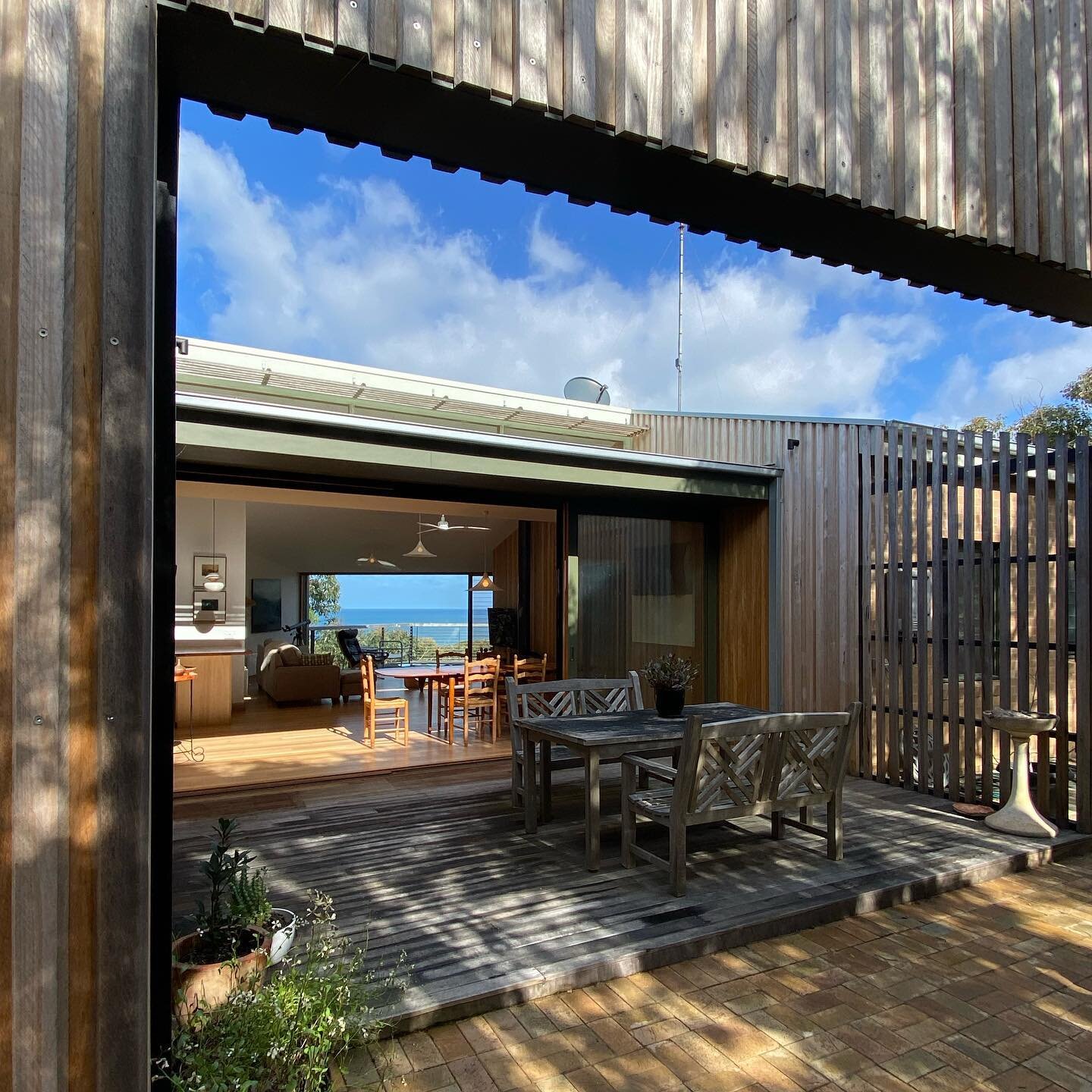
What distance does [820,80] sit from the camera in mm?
1595

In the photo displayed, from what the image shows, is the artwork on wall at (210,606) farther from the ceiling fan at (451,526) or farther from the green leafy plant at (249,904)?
the green leafy plant at (249,904)

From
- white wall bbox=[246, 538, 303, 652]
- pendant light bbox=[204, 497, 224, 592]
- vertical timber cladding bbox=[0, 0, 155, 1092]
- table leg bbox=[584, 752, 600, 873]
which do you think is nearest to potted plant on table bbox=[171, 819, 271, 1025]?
vertical timber cladding bbox=[0, 0, 155, 1092]

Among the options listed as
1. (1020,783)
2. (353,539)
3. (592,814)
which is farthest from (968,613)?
(353,539)

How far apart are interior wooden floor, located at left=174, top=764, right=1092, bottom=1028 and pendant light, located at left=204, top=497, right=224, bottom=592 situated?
12.2 ft

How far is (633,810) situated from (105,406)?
338 centimetres

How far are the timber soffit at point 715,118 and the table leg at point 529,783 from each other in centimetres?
330

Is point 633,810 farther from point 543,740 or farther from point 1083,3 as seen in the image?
point 1083,3

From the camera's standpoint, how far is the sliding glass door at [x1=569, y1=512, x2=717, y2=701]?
23.7 ft

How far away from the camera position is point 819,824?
4766 millimetres

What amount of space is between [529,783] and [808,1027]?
207 centimetres

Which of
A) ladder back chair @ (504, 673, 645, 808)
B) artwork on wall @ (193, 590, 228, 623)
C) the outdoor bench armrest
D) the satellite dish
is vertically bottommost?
the outdoor bench armrest

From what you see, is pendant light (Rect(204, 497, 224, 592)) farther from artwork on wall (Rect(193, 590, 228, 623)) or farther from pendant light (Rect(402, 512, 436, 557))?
pendant light (Rect(402, 512, 436, 557))

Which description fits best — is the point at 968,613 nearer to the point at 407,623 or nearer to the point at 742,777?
the point at 742,777

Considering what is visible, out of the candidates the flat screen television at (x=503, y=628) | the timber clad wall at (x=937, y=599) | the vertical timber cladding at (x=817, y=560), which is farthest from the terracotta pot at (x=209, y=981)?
the flat screen television at (x=503, y=628)
